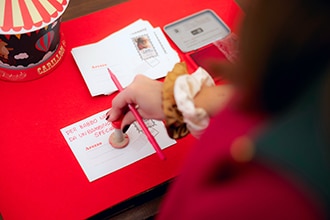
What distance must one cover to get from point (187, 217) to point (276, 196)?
0.11 metres

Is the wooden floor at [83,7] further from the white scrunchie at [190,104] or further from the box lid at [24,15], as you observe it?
the white scrunchie at [190,104]

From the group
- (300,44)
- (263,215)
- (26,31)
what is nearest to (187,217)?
(263,215)

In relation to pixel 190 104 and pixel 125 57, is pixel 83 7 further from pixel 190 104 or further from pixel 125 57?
pixel 190 104

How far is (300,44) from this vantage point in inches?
15.3

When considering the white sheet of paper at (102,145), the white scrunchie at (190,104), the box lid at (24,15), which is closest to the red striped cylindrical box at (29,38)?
the box lid at (24,15)

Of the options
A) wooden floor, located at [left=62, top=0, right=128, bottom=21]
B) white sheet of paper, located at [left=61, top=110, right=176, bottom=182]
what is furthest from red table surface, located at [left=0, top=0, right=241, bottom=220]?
wooden floor, located at [left=62, top=0, right=128, bottom=21]

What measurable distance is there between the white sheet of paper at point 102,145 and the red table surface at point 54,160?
0.01 m

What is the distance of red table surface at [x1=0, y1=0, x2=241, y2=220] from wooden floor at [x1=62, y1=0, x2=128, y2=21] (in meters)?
0.13

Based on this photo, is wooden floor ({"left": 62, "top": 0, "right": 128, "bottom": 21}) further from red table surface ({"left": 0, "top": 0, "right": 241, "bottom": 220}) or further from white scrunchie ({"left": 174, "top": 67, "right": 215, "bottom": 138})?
white scrunchie ({"left": 174, "top": 67, "right": 215, "bottom": 138})

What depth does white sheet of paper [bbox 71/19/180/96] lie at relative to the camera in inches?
42.0

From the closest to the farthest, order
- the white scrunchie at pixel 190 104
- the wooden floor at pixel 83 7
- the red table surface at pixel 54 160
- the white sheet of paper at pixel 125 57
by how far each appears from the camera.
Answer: the white scrunchie at pixel 190 104 < the red table surface at pixel 54 160 < the white sheet of paper at pixel 125 57 < the wooden floor at pixel 83 7

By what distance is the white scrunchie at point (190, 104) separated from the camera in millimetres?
767

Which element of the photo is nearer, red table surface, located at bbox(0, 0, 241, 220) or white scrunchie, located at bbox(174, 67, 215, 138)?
white scrunchie, located at bbox(174, 67, 215, 138)

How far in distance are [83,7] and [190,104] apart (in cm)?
61
